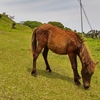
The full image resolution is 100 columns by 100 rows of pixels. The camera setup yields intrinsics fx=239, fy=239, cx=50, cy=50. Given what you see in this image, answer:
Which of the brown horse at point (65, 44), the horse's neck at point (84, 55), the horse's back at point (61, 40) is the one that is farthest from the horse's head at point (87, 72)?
the horse's back at point (61, 40)

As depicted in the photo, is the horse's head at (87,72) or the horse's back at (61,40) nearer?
the horse's head at (87,72)

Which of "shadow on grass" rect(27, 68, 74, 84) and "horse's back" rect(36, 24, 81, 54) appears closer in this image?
"horse's back" rect(36, 24, 81, 54)

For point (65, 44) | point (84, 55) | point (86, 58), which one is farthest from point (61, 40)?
point (86, 58)

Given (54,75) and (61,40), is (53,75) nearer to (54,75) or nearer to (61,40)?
(54,75)

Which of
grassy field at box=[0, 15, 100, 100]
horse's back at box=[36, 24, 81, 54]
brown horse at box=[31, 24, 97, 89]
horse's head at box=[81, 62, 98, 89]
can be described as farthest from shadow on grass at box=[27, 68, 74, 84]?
horse's back at box=[36, 24, 81, 54]

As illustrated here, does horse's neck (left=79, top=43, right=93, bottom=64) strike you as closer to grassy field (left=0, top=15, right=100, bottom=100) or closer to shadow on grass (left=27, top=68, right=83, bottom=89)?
grassy field (left=0, top=15, right=100, bottom=100)

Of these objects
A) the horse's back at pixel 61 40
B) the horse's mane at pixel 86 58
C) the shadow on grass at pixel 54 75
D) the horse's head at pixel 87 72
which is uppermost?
the horse's back at pixel 61 40

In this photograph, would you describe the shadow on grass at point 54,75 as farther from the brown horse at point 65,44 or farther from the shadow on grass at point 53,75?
the brown horse at point 65,44

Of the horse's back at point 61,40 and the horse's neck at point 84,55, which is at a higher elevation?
the horse's back at point 61,40

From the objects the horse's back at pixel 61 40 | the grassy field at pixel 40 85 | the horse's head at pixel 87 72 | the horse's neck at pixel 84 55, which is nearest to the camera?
the grassy field at pixel 40 85

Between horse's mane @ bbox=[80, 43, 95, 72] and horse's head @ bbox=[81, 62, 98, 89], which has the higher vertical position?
horse's mane @ bbox=[80, 43, 95, 72]

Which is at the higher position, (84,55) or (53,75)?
(84,55)

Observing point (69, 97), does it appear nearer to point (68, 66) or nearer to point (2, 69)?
point (2, 69)

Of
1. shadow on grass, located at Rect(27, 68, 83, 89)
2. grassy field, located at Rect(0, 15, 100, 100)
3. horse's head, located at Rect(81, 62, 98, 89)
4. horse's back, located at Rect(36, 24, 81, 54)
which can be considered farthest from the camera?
shadow on grass, located at Rect(27, 68, 83, 89)
